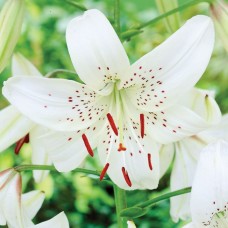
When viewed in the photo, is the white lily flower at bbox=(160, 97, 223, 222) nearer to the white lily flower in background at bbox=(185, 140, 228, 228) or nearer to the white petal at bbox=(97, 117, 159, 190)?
the white petal at bbox=(97, 117, 159, 190)

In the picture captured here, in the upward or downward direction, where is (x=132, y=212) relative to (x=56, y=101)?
downward

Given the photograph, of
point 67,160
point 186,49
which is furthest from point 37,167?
point 186,49

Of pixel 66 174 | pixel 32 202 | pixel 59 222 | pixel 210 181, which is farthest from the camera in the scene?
pixel 66 174

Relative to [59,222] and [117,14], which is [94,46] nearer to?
[117,14]

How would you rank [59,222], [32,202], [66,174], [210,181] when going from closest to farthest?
1. [210,181]
2. [59,222]
3. [32,202]
4. [66,174]

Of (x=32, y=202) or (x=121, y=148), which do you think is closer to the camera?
(x=121, y=148)

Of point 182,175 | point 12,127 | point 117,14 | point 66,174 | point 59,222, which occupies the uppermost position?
point 117,14

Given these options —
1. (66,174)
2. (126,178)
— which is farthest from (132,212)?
(66,174)
